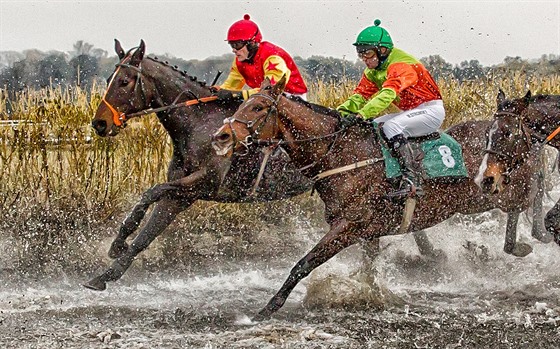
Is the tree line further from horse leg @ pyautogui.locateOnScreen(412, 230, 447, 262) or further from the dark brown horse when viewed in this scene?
horse leg @ pyautogui.locateOnScreen(412, 230, 447, 262)

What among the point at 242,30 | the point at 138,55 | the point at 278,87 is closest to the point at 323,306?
the point at 278,87

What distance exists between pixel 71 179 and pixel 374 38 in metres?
4.46

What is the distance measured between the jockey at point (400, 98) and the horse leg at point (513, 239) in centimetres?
167

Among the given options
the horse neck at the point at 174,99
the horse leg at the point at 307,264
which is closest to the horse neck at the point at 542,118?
the horse leg at the point at 307,264

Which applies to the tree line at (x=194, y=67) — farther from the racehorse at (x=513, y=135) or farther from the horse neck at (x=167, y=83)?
the racehorse at (x=513, y=135)

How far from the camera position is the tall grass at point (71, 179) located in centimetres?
980

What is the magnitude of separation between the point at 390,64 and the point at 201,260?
3695 mm

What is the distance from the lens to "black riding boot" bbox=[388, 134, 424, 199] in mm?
7391

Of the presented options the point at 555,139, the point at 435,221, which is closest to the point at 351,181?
the point at 435,221

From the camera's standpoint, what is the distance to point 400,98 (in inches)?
312

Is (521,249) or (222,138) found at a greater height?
(222,138)

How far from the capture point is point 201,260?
9945mm

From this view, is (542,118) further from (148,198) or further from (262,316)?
(148,198)

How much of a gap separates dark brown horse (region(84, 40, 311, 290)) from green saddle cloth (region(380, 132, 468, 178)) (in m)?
1.19
